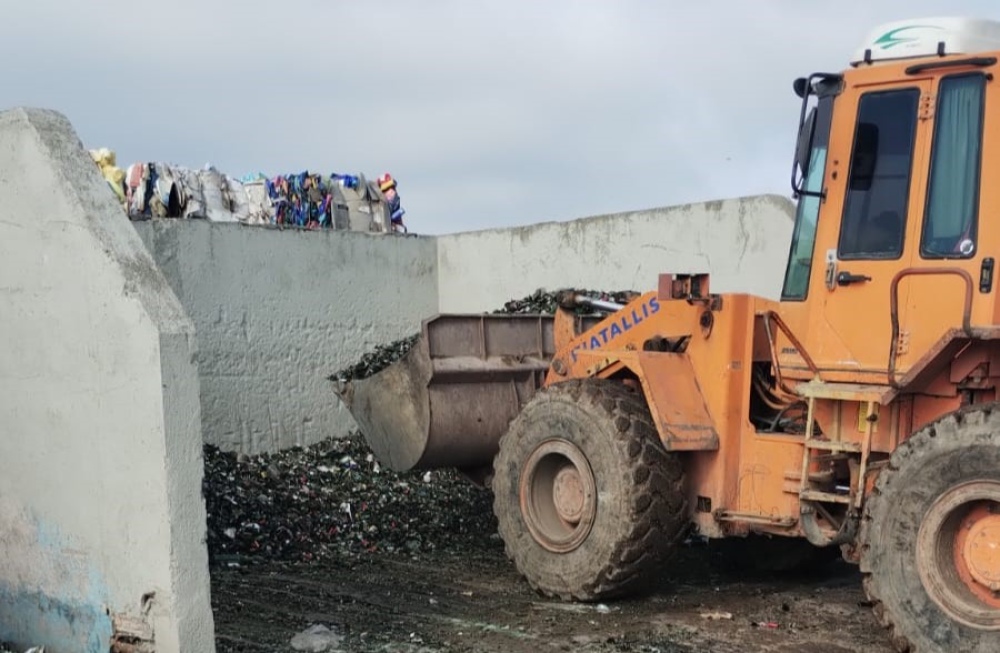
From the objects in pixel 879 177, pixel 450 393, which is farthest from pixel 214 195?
pixel 879 177

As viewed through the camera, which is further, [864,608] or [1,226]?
[864,608]

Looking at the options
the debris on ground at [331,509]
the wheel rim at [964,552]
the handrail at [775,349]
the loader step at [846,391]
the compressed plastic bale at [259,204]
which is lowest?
the debris on ground at [331,509]

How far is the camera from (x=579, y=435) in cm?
668

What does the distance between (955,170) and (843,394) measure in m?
1.19

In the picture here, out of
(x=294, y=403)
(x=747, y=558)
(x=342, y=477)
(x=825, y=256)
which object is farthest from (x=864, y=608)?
Result: (x=294, y=403)

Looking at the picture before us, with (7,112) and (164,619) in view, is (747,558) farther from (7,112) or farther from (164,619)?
(7,112)

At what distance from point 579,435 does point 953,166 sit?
2.53 m

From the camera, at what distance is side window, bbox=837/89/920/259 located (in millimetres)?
5586

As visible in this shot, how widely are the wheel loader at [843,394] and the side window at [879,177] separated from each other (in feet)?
0.03

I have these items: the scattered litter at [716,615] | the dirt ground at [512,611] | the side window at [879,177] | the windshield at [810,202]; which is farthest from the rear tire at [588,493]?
the side window at [879,177]

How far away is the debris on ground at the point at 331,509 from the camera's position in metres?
8.16

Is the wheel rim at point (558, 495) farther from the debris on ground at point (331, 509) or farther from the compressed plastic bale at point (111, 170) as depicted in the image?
the compressed plastic bale at point (111, 170)

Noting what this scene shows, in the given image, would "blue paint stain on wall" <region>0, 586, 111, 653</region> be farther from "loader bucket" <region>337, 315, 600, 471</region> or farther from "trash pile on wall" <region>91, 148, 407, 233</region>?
"trash pile on wall" <region>91, 148, 407, 233</region>

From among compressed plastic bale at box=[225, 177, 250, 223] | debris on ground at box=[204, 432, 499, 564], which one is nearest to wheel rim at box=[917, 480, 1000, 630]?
debris on ground at box=[204, 432, 499, 564]
